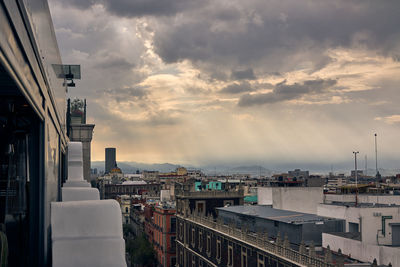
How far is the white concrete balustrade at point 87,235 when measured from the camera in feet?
16.0

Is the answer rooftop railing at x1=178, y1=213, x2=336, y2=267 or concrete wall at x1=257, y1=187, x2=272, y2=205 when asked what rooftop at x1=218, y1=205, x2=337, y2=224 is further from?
concrete wall at x1=257, y1=187, x2=272, y2=205

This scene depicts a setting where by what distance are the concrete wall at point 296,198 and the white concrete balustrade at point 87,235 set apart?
56.5 meters

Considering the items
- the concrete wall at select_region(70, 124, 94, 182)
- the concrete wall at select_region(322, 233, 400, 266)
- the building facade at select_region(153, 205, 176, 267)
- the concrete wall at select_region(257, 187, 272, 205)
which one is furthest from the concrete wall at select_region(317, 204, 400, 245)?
the building facade at select_region(153, 205, 176, 267)

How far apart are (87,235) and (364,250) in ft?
111

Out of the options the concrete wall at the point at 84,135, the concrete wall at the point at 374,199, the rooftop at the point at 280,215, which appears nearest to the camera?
the concrete wall at the point at 84,135

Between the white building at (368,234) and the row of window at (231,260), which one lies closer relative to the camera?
the white building at (368,234)

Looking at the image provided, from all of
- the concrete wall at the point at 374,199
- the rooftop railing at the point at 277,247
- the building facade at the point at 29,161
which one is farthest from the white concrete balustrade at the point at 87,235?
the concrete wall at the point at 374,199

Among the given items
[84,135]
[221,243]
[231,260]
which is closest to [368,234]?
[231,260]

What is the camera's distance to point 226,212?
205ft

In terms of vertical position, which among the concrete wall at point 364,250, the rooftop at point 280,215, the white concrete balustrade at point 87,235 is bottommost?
the concrete wall at point 364,250

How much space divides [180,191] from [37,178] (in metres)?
76.8

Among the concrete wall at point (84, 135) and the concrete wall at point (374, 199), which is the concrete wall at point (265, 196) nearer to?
the concrete wall at point (374, 199)

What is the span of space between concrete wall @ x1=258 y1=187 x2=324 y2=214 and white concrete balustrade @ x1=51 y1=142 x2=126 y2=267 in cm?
5648

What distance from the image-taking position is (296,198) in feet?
201
